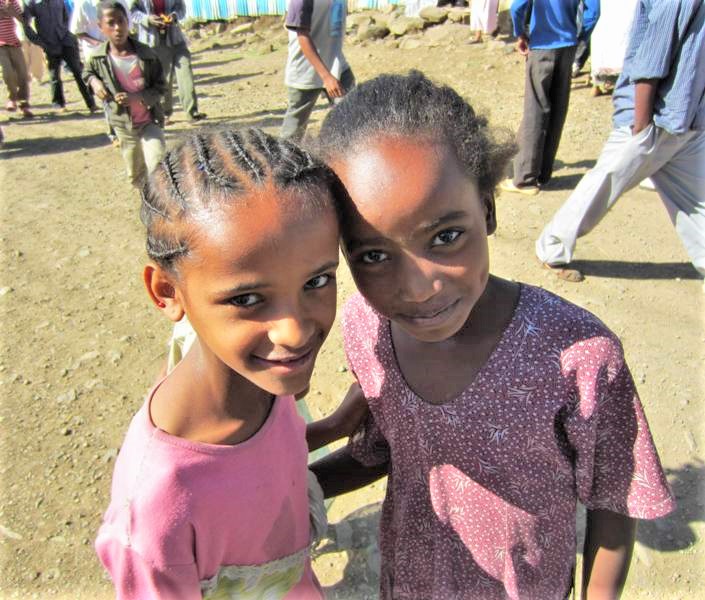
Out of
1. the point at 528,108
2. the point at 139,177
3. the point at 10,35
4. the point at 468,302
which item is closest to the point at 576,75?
the point at 528,108

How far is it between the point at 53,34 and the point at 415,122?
30.5 ft

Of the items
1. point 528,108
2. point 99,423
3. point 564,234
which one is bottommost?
point 99,423

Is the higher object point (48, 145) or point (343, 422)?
point (343, 422)

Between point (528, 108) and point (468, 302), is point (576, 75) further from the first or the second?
point (468, 302)

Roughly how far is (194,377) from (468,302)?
549 millimetres

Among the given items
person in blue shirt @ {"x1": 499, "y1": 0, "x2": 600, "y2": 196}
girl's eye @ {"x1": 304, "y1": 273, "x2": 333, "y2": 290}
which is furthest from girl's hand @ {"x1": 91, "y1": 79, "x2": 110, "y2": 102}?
girl's eye @ {"x1": 304, "y1": 273, "x2": 333, "y2": 290}

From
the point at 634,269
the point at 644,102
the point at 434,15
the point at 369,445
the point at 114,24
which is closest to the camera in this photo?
the point at 369,445

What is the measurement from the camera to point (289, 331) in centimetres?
101

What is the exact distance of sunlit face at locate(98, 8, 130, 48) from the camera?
4984 millimetres

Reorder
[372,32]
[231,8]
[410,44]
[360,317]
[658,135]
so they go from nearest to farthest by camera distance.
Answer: [360,317], [658,135], [410,44], [372,32], [231,8]

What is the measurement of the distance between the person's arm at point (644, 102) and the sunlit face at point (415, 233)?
2.83 m

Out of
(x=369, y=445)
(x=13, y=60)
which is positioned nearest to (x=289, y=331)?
(x=369, y=445)

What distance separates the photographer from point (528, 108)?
507cm

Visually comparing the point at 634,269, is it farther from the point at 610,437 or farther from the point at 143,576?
the point at 143,576
